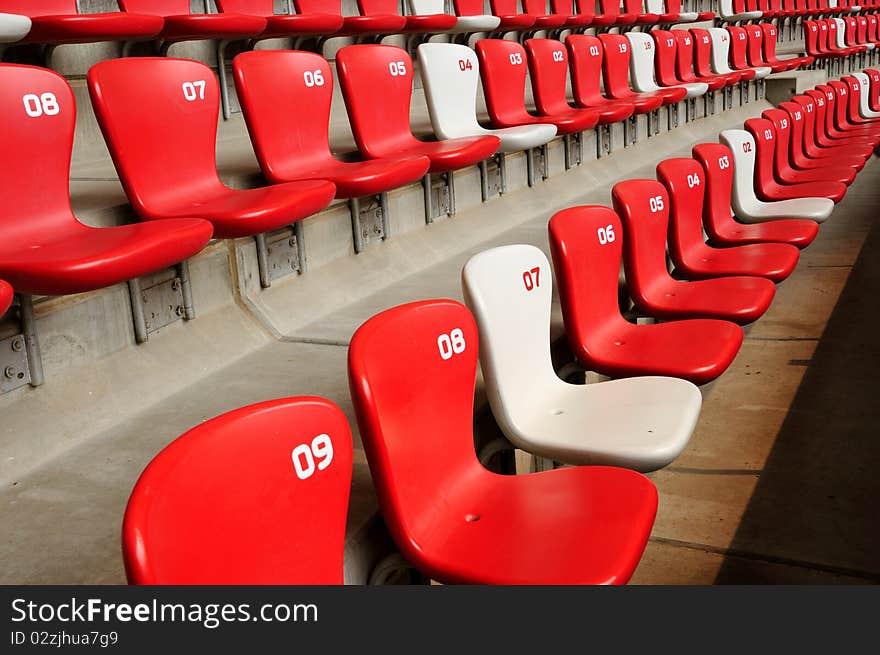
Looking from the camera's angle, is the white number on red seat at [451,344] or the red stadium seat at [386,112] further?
the red stadium seat at [386,112]

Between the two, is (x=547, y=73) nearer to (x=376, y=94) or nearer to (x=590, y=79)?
(x=590, y=79)

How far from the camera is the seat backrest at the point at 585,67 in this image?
3572 mm

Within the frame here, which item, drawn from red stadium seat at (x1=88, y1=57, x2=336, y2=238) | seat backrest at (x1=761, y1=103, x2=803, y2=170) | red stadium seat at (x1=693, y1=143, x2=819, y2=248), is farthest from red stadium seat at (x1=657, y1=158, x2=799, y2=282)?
seat backrest at (x1=761, y1=103, x2=803, y2=170)

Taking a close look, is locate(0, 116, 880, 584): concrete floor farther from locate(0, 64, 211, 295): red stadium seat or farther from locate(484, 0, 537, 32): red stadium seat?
locate(484, 0, 537, 32): red stadium seat

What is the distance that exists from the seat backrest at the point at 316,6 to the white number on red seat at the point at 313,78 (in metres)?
0.64

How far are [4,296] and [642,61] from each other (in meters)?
3.69

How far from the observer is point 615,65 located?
3.96 m

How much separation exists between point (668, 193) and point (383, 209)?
2.42 feet

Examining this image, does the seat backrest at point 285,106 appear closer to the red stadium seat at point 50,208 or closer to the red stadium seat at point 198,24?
the red stadium seat at point 198,24

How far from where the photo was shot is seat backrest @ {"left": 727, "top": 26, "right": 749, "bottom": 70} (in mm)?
5453

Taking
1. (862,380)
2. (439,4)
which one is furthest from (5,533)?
(439,4)

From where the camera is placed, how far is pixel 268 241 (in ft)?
6.17

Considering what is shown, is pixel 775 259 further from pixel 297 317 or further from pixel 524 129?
pixel 297 317

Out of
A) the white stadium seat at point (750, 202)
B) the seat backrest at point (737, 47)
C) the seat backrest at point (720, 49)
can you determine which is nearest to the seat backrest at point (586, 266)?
the white stadium seat at point (750, 202)
